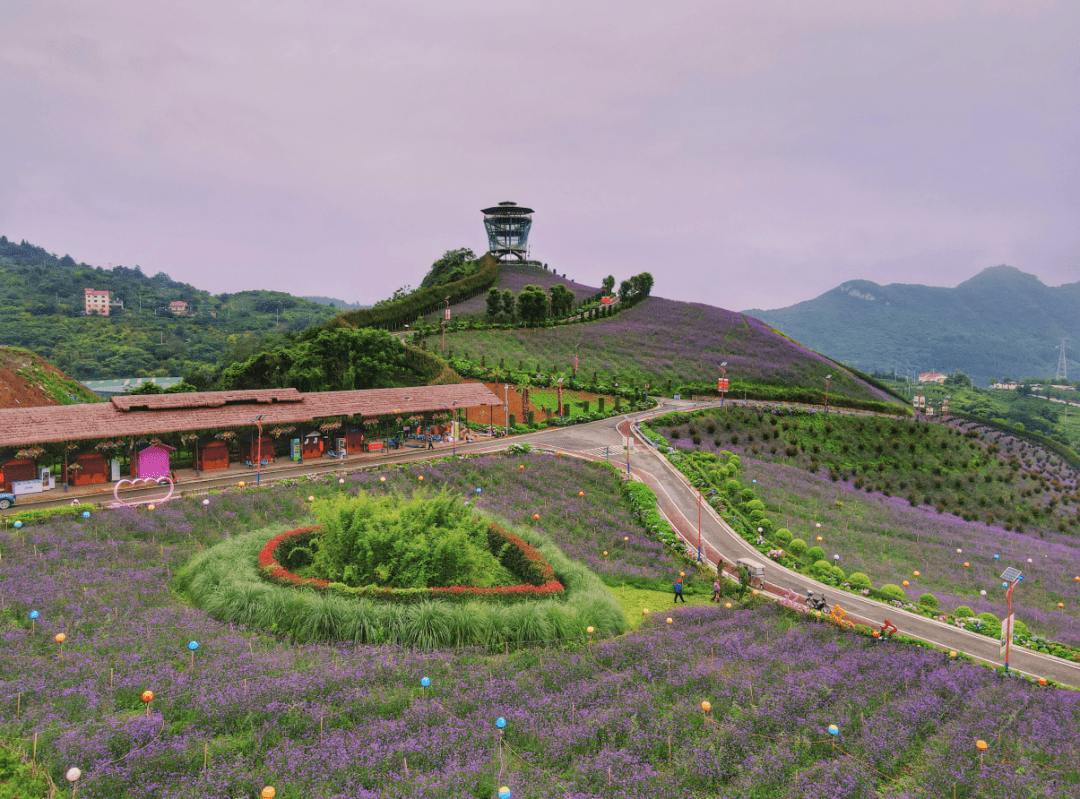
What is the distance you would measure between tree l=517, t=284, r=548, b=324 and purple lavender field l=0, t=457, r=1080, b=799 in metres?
57.0

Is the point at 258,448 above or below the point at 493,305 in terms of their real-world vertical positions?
below

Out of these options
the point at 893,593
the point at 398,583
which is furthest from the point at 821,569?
the point at 398,583

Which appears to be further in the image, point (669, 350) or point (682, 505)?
point (669, 350)

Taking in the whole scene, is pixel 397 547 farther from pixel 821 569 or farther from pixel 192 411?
pixel 192 411

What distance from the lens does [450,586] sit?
1598 cm

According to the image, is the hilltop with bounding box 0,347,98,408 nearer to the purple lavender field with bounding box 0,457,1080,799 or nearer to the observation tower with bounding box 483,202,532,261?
the purple lavender field with bounding box 0,457,1080,799

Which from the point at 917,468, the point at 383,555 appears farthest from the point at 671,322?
the point at 383,555

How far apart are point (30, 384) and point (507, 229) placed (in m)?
75.6

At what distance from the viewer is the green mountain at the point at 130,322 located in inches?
3617

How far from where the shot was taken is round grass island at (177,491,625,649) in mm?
13984

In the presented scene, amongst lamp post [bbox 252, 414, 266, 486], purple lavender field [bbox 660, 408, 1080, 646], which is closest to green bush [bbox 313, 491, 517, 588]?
lamp post [bbox 252, 414, 266, 486]

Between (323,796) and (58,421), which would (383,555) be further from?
(58,421)

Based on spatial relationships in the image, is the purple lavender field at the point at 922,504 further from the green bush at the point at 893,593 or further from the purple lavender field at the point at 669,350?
the purple lavender field at the point at 669,350

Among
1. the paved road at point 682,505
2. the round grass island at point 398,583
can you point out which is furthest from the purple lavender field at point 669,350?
the round grass island at point 398,583
